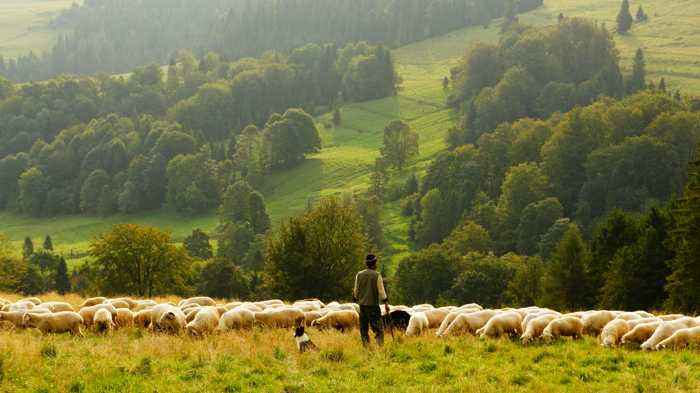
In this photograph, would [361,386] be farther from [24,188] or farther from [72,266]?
[24,188]

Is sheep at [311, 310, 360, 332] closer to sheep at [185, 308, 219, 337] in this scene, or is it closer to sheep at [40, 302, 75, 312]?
sheep at [185, 308, 219, 337]

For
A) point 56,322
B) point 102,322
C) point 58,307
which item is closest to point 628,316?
point 102,322

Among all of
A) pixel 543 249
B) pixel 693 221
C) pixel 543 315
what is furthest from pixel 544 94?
pixel 543 315

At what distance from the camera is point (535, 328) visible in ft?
75.6

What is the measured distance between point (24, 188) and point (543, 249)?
13882 cm

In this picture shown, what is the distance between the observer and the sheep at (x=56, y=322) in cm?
2584

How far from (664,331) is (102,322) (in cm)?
1821

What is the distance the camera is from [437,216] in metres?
144

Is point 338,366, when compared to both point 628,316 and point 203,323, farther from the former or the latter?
point 628,316

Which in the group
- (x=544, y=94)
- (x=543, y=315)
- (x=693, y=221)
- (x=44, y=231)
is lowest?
(x=44, y=231)

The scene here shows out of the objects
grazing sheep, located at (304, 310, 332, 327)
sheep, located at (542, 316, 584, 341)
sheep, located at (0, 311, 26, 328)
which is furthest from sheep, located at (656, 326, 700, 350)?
sheep, located at (0, 311, 26, 328)

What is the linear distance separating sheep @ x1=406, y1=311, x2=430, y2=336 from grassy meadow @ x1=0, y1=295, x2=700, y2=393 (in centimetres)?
178

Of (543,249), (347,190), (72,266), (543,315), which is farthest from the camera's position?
(347,190)

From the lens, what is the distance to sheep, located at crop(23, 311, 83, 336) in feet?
84.8
